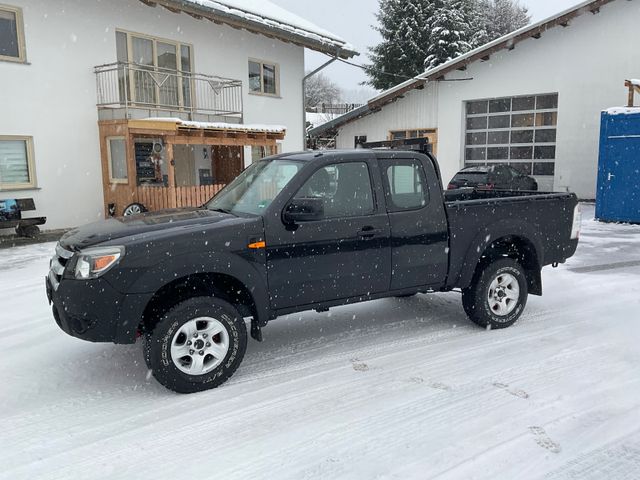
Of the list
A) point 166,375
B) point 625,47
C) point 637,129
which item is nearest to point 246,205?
point 166,375

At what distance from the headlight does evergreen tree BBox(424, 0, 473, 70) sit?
101 ft

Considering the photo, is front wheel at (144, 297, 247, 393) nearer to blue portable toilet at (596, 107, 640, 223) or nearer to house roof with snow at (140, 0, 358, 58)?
house roof with snow at (140, 0, 358, 58)

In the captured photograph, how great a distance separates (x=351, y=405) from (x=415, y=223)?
1888 millimetres

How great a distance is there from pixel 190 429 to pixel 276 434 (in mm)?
585

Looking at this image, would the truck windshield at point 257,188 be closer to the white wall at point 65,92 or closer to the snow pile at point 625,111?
the white wall at point 65,92

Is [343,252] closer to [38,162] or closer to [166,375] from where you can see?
[166,375]

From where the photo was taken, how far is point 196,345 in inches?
164

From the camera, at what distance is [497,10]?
156 feet

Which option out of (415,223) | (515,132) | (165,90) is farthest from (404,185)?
(515,132)

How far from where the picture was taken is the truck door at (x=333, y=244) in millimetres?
4504

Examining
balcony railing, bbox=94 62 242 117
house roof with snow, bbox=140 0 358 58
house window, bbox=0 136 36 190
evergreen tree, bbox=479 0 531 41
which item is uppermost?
evergreen tree, bbox=479 0 531 41

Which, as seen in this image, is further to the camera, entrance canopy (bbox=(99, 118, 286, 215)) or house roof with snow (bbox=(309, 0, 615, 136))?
house roof with snow (bbox=(309, 0, 615, 136))

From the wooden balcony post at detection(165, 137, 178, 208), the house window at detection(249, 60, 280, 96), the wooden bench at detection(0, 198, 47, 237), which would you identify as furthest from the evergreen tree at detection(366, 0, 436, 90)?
the wooden bench at detection(0, 198, 47, 237)

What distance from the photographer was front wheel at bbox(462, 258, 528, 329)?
18.4ft
